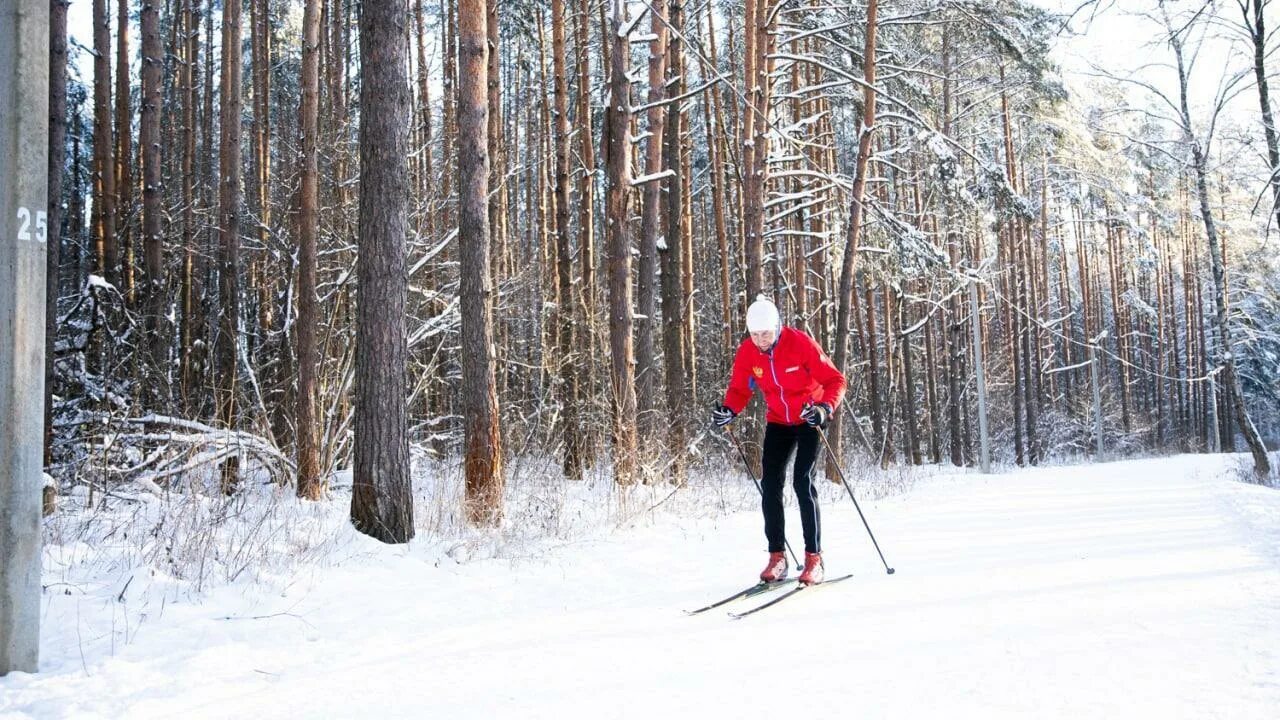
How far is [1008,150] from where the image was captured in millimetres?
28109

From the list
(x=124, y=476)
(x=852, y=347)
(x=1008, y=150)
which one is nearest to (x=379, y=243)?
(x=124, y=476)

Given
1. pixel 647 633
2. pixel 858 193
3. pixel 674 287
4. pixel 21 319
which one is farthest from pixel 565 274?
pixel 21 319

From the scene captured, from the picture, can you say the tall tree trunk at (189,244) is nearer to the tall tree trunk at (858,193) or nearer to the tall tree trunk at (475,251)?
the tall tree trunk at (475,251)

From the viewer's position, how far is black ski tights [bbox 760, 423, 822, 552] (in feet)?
19.3

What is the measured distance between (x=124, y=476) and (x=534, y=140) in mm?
19914

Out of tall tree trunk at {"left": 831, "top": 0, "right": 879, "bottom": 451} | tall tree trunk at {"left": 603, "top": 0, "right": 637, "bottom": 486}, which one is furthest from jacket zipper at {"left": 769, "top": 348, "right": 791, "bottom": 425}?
tall tree trunk at {"left": 831, "top": 0, "right": 879, "bottom": 451}

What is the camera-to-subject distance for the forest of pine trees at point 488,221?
832 centimetres

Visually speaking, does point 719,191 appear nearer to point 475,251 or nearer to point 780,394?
point 475,251

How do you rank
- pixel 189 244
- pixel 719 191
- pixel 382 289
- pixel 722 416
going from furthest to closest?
pixel 719 191
pixel 189 244
pixel 382 289
pixel 722 416

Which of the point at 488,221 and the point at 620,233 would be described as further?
the point at 620,233

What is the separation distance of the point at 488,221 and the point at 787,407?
4.90 m

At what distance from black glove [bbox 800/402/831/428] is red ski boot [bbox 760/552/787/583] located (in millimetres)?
947

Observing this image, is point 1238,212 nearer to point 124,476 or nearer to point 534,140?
point 534,140

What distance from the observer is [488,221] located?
31.6 ft
